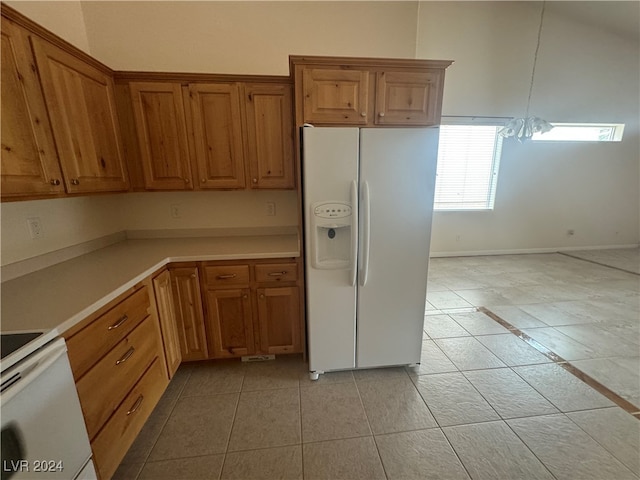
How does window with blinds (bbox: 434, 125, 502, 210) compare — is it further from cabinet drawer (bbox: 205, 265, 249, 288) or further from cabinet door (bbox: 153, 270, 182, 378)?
cabinet door (bbox: 153, 270, 182, 378)

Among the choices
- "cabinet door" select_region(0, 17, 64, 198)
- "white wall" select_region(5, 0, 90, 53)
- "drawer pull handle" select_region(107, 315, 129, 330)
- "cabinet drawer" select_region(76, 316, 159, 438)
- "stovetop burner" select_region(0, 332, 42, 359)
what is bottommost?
"cabinet drawer" select_region(76, 316, 159, 438)

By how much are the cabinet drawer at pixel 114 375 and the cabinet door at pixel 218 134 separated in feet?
3.71

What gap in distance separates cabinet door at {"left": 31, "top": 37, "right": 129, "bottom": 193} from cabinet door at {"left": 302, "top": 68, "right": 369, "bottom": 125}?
1309 millimetres

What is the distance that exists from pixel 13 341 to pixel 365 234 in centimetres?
160

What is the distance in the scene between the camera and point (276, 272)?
1.95 meters

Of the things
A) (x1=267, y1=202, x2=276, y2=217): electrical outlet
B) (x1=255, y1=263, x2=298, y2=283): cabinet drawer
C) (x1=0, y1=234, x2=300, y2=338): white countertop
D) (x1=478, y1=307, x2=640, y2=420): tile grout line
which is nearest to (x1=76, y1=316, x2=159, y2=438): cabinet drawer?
(x1=0, y1=234, x2=300, y2=338): white countertop

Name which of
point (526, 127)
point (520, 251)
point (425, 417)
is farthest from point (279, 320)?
point (520, 251)

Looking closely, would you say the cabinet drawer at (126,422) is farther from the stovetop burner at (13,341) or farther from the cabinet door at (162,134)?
the cabinet door at (162,134)

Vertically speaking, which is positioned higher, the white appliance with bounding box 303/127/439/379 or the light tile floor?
the white appliance with bounding box 303/127/439/379

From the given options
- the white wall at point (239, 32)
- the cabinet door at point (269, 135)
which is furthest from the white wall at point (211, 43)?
the cabinet door at point (269, 135)

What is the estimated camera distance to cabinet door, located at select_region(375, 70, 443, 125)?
5.67ft

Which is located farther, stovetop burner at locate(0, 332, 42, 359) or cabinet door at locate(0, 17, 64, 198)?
cabinet door at locate(0, 17, 64, 198)

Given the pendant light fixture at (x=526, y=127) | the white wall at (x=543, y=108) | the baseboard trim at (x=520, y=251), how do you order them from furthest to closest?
the baseboard trim at (x=520, y=251) < the white wall at (x=543, y=108) < the pendant light fixture at (x=526, y=127)

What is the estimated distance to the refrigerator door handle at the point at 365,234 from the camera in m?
1.68
